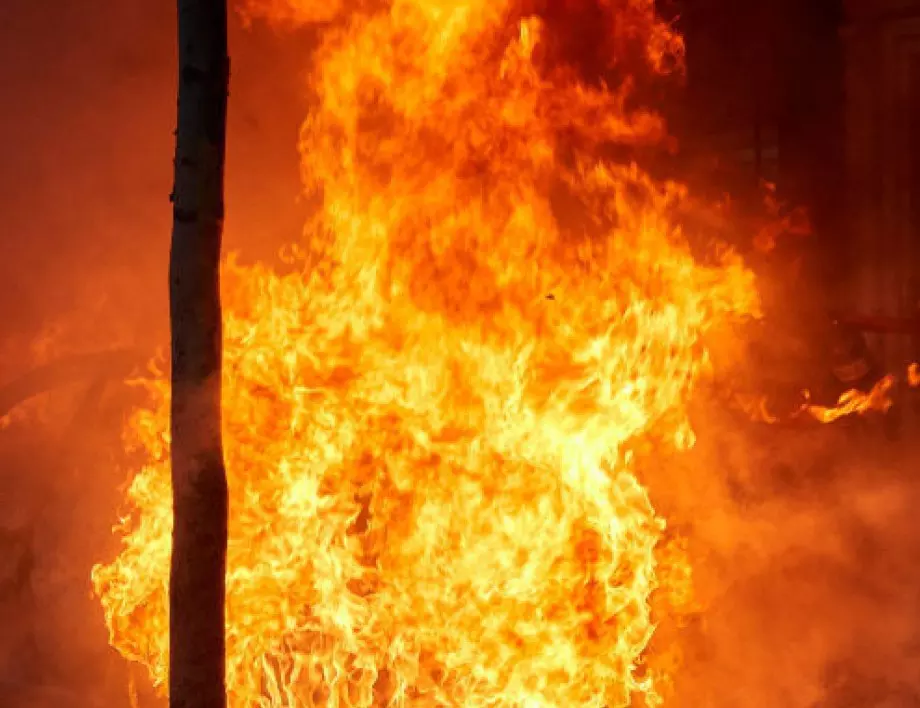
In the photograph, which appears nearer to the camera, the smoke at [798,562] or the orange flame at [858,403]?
the smoke at [798,562]

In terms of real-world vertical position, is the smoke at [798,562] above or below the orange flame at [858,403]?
below

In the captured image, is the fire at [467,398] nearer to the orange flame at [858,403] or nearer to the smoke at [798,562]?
the smoke at [798,562]

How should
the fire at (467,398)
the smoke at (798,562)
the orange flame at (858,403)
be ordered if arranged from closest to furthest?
1. the fire at (467,398)
2. the smoke at (798,562)
3. the orange flame at (858,403)

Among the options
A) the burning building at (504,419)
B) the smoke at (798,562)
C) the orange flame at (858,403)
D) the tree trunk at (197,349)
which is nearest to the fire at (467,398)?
the burning building at (504,419)

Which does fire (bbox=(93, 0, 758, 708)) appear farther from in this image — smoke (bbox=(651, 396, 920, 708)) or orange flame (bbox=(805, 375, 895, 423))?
orange flame (bbox=(805, 375, 895, 423))

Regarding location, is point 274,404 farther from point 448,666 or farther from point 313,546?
point 448,666

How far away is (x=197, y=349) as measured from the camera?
365 cm

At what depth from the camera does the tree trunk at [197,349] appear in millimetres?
3639

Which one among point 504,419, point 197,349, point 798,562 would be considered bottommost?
point 798,562

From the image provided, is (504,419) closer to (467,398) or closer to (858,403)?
(467,398)

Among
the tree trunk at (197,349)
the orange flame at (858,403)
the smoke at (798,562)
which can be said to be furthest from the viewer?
the orange flame at (858,403)

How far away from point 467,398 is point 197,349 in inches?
71.0

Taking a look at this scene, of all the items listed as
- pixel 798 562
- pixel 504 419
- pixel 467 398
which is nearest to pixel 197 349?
pixel 467 398

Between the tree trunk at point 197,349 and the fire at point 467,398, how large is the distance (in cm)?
130
